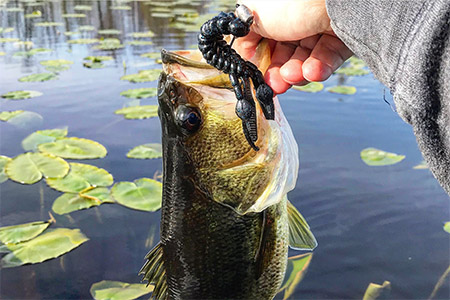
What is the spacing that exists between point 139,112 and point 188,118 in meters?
3.70

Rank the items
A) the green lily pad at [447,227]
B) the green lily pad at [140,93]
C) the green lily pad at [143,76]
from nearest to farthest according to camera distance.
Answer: the green lily pad at [447,227] < the green lily pad at [140,93] < the green lily pad at [143,76]

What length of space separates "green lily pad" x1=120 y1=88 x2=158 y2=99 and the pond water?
74 millimetres

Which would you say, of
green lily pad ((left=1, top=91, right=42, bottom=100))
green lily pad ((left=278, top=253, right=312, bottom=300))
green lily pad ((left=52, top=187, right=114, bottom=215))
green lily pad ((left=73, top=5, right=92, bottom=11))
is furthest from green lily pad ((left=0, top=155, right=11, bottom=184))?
green lily pad ((left=73, top=5, right=92, bottom=11))

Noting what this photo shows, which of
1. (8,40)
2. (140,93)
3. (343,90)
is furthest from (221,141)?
(8,40)

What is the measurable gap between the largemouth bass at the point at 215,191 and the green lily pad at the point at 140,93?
411 cm

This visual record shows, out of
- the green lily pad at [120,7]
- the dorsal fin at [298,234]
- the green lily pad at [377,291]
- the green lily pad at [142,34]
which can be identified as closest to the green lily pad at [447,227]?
the green lily pad at [377,291]

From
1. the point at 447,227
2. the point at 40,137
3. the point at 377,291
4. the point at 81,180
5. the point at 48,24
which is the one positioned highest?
the point at 48,24

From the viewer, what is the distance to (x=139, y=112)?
16.7 feet

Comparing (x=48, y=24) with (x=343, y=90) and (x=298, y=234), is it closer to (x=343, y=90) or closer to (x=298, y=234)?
(x=343, y=90)

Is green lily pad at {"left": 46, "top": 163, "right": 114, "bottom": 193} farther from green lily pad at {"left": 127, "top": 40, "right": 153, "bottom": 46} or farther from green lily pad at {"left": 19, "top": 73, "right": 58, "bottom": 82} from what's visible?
green lily pad at {"left": 127, "top": 40, "right": 153, "bottom": 46}

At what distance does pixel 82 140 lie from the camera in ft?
14.0

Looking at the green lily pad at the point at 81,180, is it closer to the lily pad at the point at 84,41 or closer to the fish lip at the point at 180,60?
the fish lip at the point at 180,60

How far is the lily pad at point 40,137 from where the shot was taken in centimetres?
419

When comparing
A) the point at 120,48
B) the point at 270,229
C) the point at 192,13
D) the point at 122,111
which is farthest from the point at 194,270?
the point at 192,13
